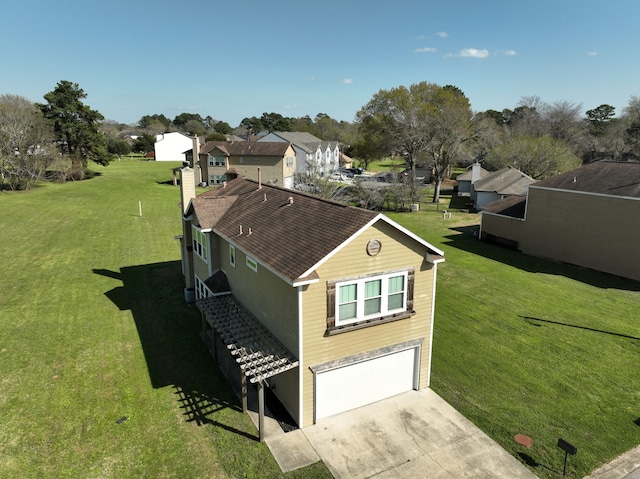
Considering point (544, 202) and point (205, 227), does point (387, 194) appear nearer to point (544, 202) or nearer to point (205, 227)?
point (544, 202)

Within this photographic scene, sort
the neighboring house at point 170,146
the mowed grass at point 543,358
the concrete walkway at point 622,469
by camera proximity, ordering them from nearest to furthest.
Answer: the concrete walkway at point 622,469, the mowed grass at point 543,358, the neighboring house at point 170,146

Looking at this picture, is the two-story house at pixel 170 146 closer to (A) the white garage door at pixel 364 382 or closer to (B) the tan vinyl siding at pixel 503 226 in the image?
(B) the tan vinyl siding at pixel 503 226

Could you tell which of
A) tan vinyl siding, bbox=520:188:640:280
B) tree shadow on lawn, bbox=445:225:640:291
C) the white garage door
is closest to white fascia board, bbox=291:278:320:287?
the white garage door

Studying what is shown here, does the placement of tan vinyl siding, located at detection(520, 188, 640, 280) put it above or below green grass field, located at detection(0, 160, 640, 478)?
above

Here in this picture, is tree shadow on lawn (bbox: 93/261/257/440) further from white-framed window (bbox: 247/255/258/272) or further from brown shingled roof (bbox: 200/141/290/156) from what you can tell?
brown shingled roof (bbox: 200/141/290/156)

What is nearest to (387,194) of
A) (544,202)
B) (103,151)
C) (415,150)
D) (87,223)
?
(415,150)

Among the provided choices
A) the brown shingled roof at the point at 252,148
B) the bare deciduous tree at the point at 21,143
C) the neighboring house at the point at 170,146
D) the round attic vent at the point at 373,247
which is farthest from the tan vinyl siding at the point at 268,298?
the neighboring house at the point at 170,146
